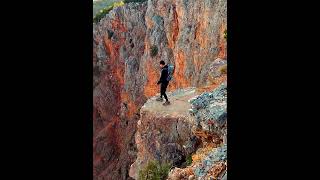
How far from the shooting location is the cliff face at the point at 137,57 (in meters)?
22.7

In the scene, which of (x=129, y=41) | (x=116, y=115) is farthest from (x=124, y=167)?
(x=129, y=41)

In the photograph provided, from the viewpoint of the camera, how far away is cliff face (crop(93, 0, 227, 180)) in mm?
22703

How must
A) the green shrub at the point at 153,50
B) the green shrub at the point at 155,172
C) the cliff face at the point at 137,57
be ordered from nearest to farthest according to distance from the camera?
the green shrub at the point at 155,172, the cliff face at the point at 137,57, the green shrub at the point at 153,50

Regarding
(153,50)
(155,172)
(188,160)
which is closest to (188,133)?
(188,160)

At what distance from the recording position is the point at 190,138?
1305 centimetres

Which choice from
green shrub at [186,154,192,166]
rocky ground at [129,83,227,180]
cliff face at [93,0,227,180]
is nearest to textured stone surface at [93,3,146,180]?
cliff face at [93,0,227,180]

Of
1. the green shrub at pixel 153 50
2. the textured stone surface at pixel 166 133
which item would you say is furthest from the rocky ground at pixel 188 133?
the green shrub at pixel 153 50

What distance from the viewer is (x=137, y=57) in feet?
125

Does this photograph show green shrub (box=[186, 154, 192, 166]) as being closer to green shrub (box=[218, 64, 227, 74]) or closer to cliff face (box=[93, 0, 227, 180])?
cliff face (box=[93, 0, 227, 180])

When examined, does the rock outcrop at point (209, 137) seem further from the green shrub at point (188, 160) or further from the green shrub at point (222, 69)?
the green shrub at point (222, 69)
